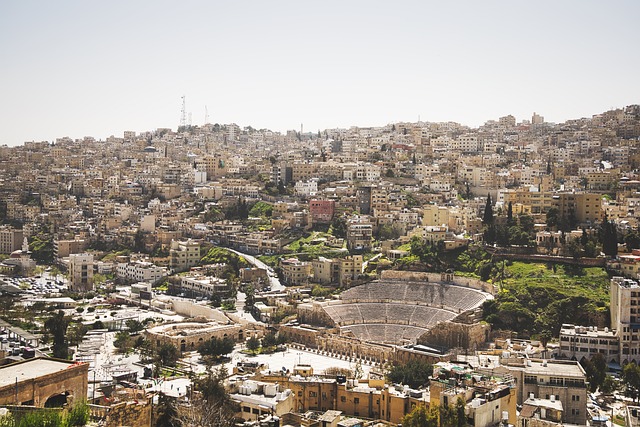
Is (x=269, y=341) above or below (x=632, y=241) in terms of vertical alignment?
below

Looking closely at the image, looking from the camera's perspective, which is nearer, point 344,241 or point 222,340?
point 222,340

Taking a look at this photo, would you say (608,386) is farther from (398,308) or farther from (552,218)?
(552,218)

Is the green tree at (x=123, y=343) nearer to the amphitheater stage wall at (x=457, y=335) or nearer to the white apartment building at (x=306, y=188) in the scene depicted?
the amphitheater stage wall at (x=457, y=335)

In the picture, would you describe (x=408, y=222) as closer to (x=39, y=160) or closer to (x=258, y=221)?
(x=258, y=221)

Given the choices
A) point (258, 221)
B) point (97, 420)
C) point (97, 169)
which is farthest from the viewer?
point (97, 169)

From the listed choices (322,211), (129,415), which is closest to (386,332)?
(322,211)

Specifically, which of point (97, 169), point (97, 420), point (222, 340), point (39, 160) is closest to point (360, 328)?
point (222, 340)

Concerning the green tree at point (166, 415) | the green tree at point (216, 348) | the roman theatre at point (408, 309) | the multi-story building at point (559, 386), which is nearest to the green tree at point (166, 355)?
the green tree at point (216, 348)

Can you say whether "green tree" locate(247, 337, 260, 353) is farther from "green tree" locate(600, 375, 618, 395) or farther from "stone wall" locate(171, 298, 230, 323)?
"green tree" locate(600, 375, 618, 395)
